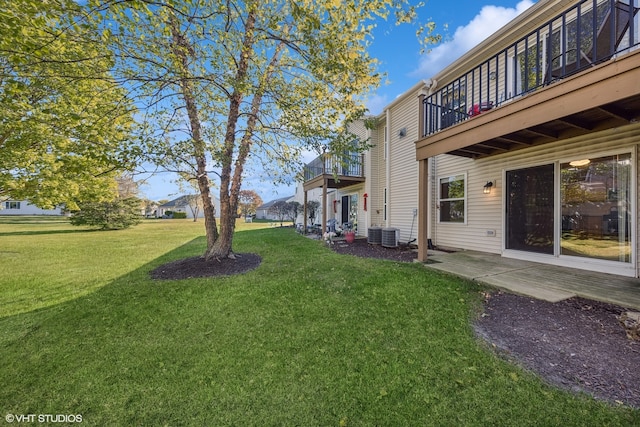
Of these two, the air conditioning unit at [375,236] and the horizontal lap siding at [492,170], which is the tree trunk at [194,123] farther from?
the horizontal lap siding at [492,170]

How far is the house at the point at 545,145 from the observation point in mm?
3451

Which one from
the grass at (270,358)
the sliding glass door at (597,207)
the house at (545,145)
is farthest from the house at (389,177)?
the grass at (270,358)

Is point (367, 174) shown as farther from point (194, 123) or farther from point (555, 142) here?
point (194, 123)

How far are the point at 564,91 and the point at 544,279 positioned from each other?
3004mm

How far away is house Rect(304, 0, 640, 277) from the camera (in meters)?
3.45

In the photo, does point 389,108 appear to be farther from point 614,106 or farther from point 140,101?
point 140,101

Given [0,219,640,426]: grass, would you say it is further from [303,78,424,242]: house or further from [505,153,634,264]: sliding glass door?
[303,78,424,242]: house

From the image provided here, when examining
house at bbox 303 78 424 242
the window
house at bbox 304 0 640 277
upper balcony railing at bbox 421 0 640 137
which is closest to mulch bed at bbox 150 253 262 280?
house at bbox 303 78 424 242

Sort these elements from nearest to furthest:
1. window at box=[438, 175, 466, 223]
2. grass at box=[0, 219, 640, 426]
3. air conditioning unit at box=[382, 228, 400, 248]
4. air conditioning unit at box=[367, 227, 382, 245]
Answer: grass at box=[0, 219, 640, 426] < window at box=[438, 175, 466, 223] < air conditioning unit at box=[382, 228, 400, 248] < air conditioning unit at box=[367, 227, 382, 245]

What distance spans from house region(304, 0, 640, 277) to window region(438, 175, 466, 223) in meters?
0.03

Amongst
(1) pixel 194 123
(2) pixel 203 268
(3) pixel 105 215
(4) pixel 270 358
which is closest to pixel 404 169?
(1) pixel 194 123

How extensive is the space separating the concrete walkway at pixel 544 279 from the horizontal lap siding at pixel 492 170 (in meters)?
1.11

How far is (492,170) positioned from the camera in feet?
22.0

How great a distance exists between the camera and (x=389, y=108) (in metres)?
10.2
